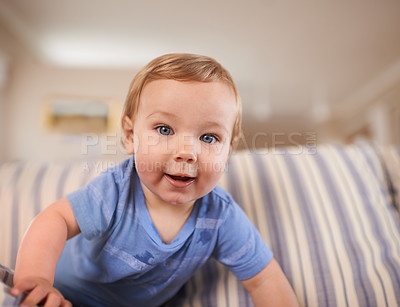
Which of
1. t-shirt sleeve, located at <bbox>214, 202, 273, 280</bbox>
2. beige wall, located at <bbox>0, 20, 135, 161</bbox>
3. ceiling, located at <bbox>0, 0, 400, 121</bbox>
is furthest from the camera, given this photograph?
beige wall, located at <bbox>0, 20, 135, 161</bbox>

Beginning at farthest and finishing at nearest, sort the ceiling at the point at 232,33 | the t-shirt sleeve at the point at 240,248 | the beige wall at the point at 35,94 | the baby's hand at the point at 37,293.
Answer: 1. the beige wall at the point at 35,94
2. the ceiling at the point at 232,33
3. the t-shirt sleeve at the point at 240,248
4. the baby's hand at the point at 37,293

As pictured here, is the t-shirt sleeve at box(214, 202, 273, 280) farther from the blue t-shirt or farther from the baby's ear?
the baby's ear

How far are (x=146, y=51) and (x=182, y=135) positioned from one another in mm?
3451

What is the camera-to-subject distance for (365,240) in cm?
78

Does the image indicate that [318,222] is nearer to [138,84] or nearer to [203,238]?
[203,238]

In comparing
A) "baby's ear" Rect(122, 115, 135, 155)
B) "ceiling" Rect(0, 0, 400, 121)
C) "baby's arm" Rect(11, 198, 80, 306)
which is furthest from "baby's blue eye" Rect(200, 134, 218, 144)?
"ceiling" Rect(0, 0, 400, 121)

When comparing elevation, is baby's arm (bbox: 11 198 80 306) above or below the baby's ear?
below

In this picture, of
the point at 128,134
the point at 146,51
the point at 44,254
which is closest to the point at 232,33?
the point at 146,51

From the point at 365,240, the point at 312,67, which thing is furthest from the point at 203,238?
the point at 312,67

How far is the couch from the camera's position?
27.5 inches

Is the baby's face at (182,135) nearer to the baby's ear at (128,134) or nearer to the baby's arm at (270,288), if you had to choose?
the baby's ear at (128,134)

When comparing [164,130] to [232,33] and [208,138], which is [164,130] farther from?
[232,33]

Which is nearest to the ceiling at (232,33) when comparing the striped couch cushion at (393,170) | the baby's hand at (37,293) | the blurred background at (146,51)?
the blurred background at (146,51)

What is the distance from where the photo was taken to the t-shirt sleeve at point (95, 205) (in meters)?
0.56
